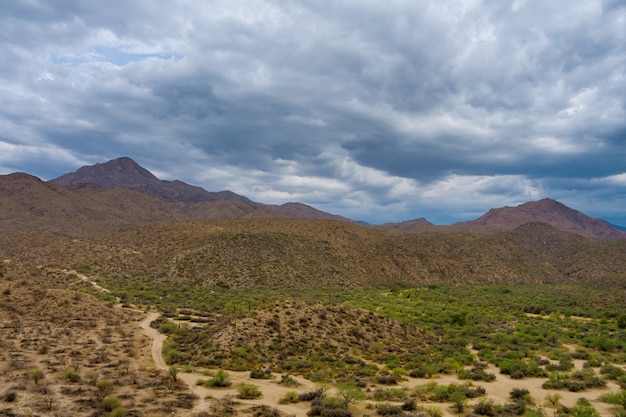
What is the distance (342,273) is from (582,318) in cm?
3886

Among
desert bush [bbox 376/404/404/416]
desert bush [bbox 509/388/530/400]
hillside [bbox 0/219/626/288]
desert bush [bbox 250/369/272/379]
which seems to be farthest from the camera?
hillside [bbox 0/219/626/288]

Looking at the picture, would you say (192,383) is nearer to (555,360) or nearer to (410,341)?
(410,341)

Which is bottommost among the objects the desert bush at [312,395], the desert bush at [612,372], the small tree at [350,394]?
the desert bush at [312,395]

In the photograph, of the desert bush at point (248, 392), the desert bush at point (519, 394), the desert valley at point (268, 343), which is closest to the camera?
the desert valley at point (268, 343)

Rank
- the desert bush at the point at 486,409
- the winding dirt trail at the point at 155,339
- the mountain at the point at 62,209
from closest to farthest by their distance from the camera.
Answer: the desert bush at the point at 486,409, the winding dirt trail at the point at 155,339, the mountain at the point at 62,209

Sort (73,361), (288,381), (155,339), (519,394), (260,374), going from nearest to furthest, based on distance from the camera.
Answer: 1. (519,394)
2. (288,381)
3. (260,374)
4. (73,361)
5. (155,339)

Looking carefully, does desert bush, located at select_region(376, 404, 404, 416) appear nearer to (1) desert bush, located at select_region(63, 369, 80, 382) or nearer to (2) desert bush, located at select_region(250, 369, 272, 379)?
(2) desert bush, located at select_region(250, 369, 272, 379)

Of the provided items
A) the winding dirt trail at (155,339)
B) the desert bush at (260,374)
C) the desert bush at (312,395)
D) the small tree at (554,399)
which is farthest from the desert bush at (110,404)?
the small tree at (554,399)

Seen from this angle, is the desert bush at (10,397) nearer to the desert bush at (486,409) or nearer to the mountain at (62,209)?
the desert bush at (486,409)

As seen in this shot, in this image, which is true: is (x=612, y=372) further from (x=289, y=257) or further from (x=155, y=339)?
(x=289, y=257)

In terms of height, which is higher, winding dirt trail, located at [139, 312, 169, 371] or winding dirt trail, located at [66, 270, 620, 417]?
winding dirt trail, located at [66, 270, 620, 417]

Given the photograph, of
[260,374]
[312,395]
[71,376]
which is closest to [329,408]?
[312,395]

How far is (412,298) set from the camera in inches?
2270

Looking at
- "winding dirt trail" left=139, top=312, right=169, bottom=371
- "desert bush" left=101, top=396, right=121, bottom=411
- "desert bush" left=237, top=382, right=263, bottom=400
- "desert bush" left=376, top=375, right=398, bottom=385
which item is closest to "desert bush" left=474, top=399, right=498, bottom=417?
"desert bush" left=376, top=375, right=398, bottom=385
